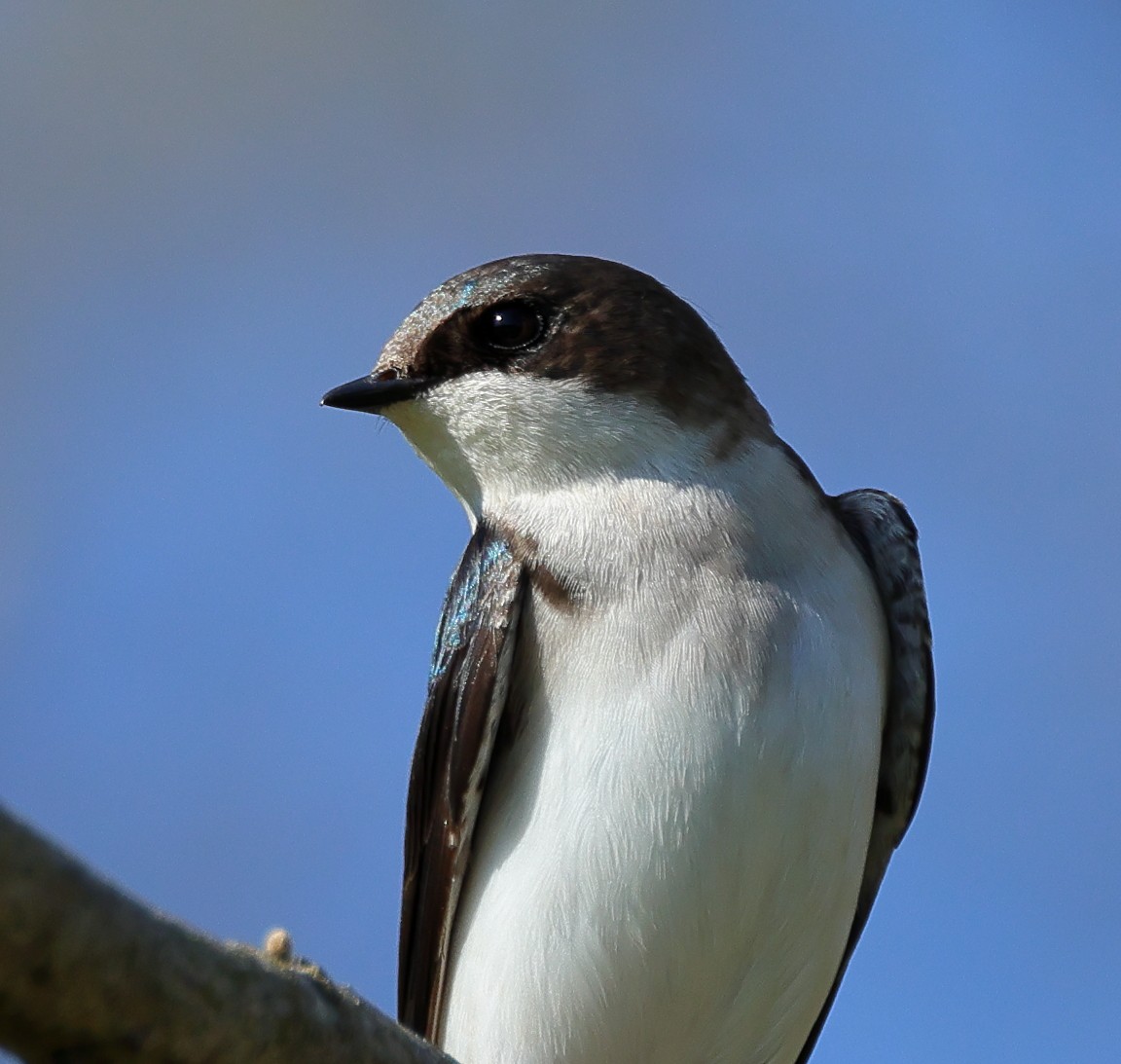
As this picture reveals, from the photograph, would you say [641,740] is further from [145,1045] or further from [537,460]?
[145,1045]

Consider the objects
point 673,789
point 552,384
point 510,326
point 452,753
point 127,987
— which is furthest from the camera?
point 510,326

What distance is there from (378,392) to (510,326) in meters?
0.43

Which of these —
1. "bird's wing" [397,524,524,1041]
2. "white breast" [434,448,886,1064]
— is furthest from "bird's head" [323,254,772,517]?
"bird's wing" [397,524,524,1041]

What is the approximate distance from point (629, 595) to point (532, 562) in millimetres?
315

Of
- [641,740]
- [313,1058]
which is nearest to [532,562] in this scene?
[641,740]

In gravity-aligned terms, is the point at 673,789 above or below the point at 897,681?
below

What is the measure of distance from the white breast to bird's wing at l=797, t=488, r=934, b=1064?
0.76 feet

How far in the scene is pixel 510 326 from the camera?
15.5 ft

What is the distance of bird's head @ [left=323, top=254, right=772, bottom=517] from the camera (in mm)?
4578

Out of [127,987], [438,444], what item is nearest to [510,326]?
[438,444]

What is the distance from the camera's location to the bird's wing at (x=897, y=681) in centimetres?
477

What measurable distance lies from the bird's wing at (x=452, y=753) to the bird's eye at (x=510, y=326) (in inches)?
21.2

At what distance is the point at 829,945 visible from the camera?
4.50 m

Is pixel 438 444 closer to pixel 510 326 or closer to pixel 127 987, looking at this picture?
pixel 510 326
